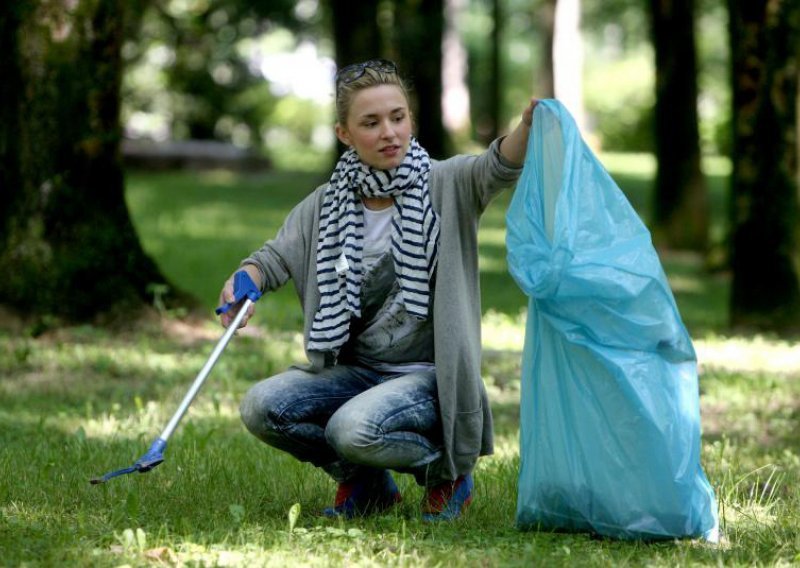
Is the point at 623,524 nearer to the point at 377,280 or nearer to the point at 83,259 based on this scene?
the point at 377,280

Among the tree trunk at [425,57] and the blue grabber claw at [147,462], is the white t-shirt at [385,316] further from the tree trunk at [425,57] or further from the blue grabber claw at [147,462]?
the tree trunk at [425,57]

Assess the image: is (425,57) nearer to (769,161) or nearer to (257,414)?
(769,161)

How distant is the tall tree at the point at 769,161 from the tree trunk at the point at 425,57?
8221mm

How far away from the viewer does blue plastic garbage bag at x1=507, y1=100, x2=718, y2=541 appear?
3.74m

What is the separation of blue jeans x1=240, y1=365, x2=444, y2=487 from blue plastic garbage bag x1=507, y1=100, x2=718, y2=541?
299 mm

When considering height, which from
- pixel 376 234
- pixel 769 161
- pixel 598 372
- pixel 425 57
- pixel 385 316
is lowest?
pixel 598 372

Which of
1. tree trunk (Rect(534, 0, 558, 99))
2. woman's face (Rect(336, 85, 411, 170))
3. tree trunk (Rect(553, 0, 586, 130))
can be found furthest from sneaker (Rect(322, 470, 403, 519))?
tree trunk (Rect(534, 0, 558, 99))

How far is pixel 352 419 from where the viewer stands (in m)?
3.89

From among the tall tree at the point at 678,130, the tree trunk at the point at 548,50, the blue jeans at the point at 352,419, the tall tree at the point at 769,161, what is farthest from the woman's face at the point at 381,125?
the tree trunk at the point at 548,50

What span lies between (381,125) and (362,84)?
0.15 meters

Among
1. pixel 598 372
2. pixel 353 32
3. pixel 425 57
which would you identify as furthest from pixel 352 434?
pixel 425 57

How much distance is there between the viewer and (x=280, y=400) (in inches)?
160

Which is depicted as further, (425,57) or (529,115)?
(425,57)

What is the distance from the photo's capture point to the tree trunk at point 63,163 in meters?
7.80
